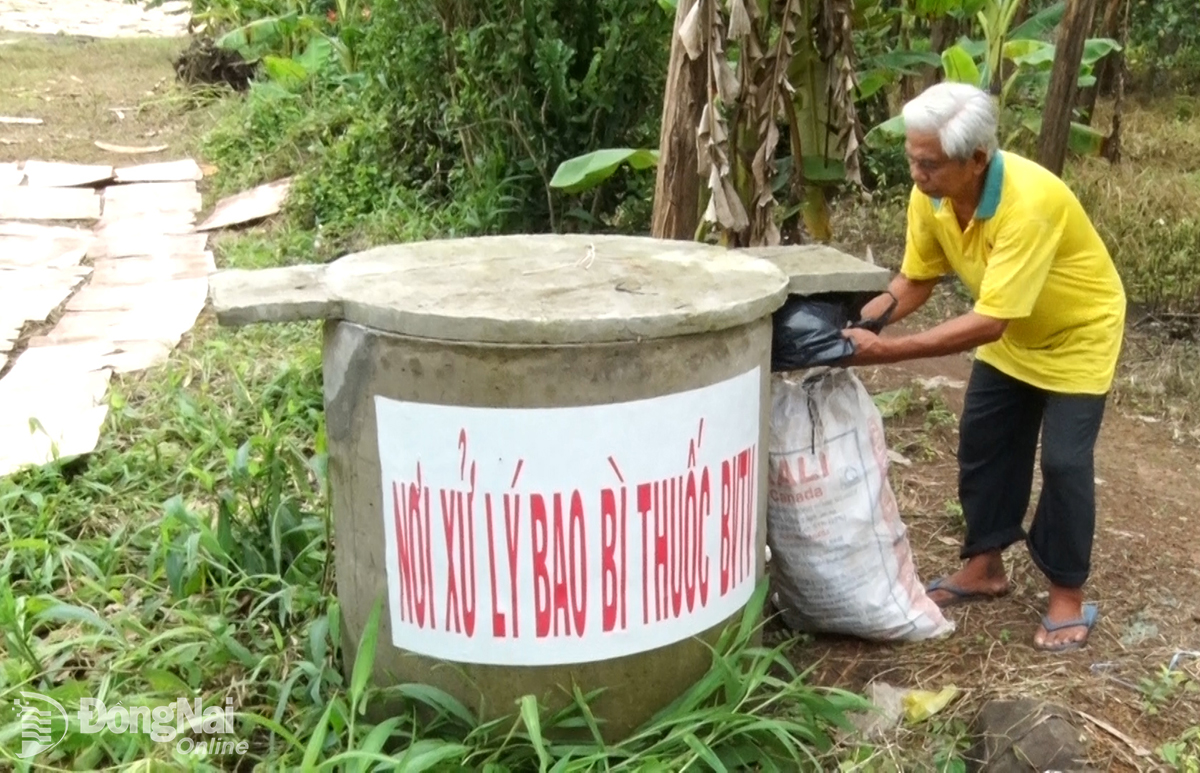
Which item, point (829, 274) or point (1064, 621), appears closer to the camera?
point (829, 274)

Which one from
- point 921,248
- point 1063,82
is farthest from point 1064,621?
point 1063,82

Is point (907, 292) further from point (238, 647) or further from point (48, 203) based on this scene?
point (48, 203)

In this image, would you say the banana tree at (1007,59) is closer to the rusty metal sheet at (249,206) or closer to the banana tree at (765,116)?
the banana tree at (765,116)

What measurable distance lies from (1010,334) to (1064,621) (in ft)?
2.64

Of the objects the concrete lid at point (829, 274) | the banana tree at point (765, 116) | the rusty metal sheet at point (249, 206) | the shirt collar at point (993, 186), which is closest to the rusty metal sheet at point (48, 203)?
the rusty metal sheet at point (249, 206)

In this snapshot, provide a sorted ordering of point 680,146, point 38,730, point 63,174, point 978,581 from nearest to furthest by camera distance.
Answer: point 38,730, point 978,581, point 680,146, point 63,174

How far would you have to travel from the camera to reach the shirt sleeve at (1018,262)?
2.82m

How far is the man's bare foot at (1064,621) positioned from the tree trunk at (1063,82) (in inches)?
105

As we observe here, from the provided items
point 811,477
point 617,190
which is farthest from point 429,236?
point 811,477

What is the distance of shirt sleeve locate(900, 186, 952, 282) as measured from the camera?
320 cm

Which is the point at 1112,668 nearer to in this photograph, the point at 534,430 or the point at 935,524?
the point at 935,524

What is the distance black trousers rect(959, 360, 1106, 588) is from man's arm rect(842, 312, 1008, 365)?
38cm

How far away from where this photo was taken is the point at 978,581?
11.4 ft

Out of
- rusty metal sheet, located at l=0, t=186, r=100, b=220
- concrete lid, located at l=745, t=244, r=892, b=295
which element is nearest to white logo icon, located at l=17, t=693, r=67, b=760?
concrete lid, located at l=745, t=244, r=892, b=295
